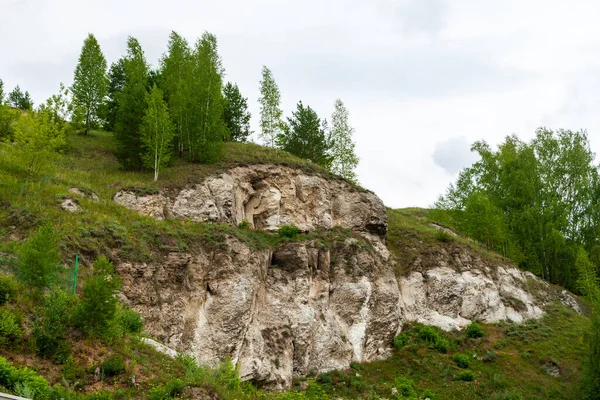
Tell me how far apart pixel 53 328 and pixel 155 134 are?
22.9 metres

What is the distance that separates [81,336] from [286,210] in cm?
2411

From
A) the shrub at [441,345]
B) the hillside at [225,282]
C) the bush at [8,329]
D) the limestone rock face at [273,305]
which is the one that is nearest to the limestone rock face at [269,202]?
the hillside at [225,282]

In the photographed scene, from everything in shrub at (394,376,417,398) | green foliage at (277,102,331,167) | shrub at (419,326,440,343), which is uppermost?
green foliage at (277,102,331,167)

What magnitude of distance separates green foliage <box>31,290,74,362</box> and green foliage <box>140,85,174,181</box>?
20.1 metres

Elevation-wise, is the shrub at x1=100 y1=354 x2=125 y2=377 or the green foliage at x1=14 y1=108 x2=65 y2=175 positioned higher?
the green foliage at x1=14 y1=108 x2=65 y2=175

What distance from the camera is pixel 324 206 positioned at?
139 ft

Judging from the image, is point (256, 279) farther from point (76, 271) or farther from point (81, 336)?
point (81, 336)

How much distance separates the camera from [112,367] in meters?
16.7

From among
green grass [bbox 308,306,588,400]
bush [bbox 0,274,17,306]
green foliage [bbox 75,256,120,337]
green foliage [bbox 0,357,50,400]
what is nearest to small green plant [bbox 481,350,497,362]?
green grass [bbox 308,306,588,400]

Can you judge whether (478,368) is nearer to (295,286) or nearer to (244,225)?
(295,286)

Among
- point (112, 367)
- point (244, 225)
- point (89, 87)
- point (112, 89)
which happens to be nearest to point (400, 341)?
point (244, 225)

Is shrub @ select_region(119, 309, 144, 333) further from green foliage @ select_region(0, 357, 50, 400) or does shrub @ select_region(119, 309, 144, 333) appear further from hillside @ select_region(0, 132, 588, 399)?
green foliage @ select_region(0, 357, 50, 400)

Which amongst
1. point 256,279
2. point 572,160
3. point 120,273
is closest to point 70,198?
point 120,273

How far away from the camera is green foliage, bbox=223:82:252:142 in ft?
175
